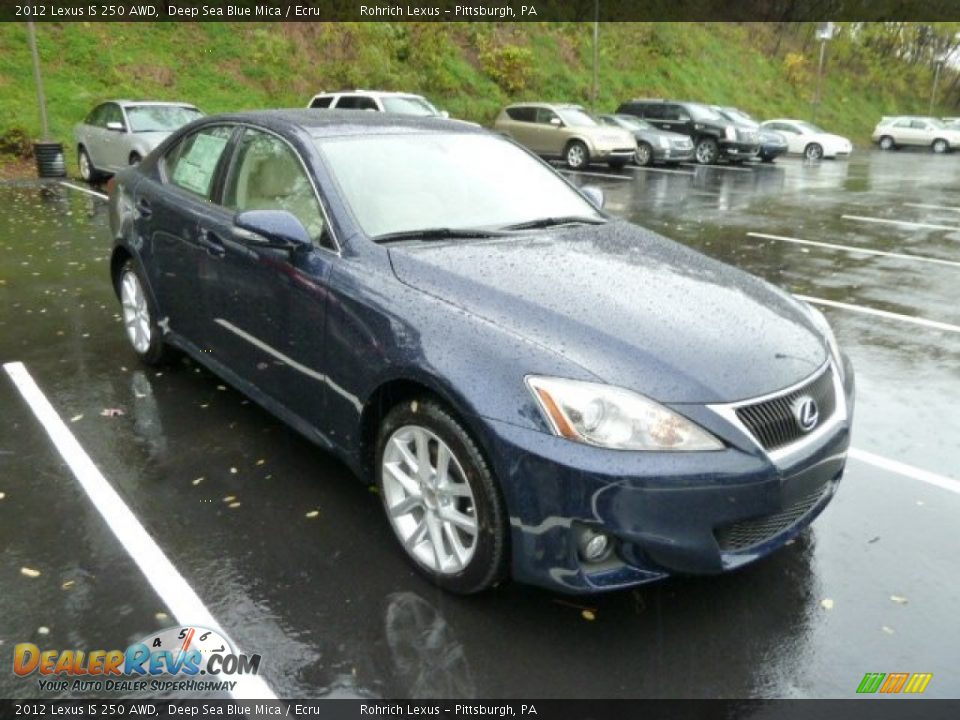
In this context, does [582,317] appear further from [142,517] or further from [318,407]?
[142,517]

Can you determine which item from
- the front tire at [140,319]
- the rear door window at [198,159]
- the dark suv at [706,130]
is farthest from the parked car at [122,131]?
the dark suv at [706,130]

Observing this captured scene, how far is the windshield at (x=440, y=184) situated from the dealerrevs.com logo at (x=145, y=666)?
1733mm

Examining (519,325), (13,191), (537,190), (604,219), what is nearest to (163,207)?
(537,190)

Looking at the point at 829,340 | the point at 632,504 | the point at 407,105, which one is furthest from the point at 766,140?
the point at 632,504

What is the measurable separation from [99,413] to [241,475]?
129 cm

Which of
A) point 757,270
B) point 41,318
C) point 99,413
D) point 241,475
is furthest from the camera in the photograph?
point 757,270

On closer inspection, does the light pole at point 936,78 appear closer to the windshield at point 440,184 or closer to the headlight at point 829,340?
the windshield at point 440,184

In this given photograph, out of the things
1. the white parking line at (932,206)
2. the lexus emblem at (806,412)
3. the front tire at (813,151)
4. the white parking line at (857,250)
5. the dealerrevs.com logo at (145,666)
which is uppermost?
the lexus emblem at (806,412)

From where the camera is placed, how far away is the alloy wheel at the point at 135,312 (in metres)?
5.36

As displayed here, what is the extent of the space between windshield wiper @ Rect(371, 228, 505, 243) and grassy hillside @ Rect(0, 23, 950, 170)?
18.2 m

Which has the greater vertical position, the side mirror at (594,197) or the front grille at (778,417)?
the side mirror at (594,197)

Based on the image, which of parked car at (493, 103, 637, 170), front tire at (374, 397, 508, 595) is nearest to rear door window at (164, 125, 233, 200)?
front tire at (374, 397, 508, 595)

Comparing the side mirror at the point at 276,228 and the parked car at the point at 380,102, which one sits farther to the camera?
the parked car at the point at 380,102

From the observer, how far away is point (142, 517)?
3.60 m
